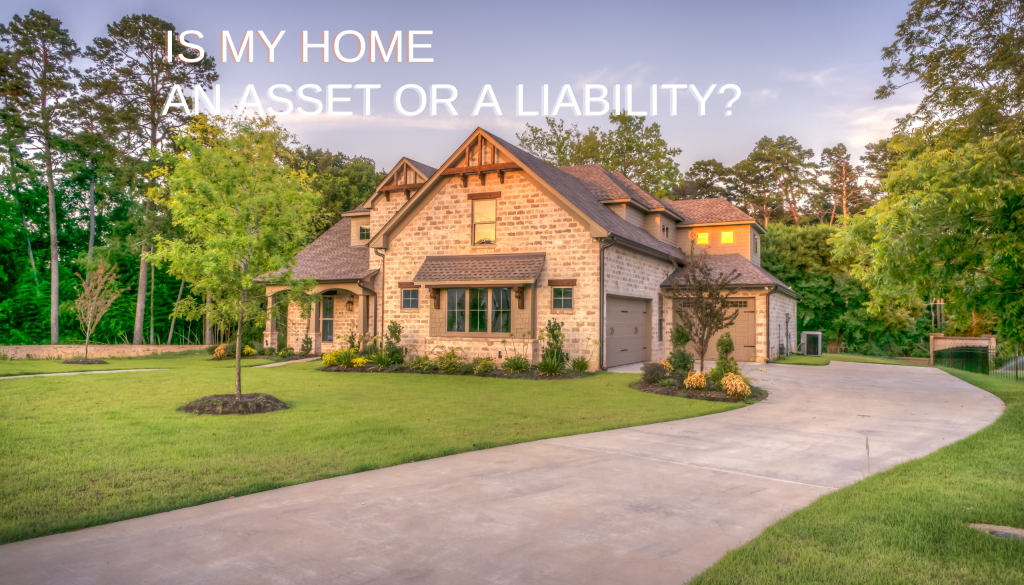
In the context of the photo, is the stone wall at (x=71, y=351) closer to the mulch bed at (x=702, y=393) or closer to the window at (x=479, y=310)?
the window at (x=479, y=310)

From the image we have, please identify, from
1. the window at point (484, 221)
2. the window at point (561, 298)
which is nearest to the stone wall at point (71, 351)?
the window at point (484, 221)

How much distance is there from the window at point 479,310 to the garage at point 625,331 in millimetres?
3090

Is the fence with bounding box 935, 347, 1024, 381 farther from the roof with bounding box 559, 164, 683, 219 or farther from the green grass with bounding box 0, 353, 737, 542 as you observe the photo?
the green grass with bounding box 0, 353, 737, 542

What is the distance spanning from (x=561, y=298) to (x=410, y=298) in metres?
5.23

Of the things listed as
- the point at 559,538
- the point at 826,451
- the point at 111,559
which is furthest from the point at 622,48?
the point at 111,559

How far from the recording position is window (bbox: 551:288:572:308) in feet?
59.3

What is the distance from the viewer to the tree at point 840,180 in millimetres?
48312

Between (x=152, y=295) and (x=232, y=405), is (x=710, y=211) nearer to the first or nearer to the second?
(x=232, y=405)

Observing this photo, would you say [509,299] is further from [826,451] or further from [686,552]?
[686,552]

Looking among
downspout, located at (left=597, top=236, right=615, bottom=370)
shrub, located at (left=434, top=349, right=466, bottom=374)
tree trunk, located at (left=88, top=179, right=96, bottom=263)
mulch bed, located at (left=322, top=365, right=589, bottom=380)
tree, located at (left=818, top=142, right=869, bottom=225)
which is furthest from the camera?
tree, located at (left=818, top=142, right=869, bottom=225)

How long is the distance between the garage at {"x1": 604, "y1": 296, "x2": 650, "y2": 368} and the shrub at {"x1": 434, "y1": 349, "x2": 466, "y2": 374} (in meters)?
4.47

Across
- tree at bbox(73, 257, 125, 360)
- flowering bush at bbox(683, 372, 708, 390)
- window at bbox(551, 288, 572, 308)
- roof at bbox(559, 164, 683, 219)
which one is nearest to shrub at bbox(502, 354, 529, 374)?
window at bbox(551, 288, 572, 308)

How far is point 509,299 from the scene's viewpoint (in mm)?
18344

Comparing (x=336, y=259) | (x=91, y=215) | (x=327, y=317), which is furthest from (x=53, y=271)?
(x=327, y=317)
